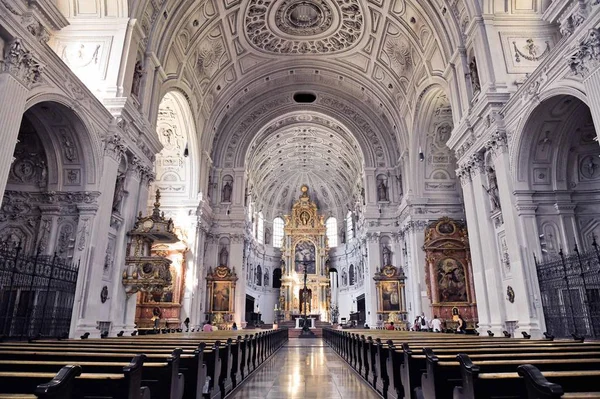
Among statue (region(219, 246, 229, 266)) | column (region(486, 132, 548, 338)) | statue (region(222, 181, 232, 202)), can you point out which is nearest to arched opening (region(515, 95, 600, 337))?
column (region(486, 132, 548, 338))

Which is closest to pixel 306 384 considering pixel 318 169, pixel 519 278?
pixel 519 278

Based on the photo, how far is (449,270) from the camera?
1777 centimetres

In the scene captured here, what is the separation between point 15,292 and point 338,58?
18.4 meters

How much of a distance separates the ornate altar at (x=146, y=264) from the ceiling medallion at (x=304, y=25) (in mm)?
11508

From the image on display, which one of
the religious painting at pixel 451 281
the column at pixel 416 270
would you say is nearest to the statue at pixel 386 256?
the column at pixel 416 270

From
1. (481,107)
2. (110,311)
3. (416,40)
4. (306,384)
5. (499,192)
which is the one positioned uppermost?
(416,40)

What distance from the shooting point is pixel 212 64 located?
63.1ft

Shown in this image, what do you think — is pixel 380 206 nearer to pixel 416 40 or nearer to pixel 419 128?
pixel 419 128

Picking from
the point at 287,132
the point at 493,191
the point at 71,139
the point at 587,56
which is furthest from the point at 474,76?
the point at 287,132

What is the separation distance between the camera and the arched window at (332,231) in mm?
38438

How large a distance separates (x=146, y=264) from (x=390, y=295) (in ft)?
45.5

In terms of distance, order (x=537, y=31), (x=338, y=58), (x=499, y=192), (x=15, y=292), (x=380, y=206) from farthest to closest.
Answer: (x=380, y=206)
(x=338, y=58)
(x=537, y=31)
(x=499, y=192)
(x=15, y=292)

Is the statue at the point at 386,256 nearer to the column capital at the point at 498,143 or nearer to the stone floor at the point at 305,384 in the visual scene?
the column capital at the point at 498,143

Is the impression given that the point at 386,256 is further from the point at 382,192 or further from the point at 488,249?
the point at 488,249
